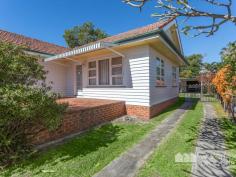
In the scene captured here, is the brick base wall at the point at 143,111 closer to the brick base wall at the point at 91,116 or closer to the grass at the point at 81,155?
the brick base wall at the point at 91,116

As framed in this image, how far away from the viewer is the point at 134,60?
9.23 meters

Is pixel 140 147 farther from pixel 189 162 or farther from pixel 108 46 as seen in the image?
pixel 108 46

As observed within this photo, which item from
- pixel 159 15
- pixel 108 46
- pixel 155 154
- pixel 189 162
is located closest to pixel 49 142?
pixel 155 154

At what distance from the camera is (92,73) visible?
470 inches

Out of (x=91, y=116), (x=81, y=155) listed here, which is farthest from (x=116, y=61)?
(x=81, y=155)

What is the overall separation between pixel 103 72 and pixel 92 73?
3.42ft

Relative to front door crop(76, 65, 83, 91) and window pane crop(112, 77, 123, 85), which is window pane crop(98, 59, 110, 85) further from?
front door crop(76, 65, 83, 91)

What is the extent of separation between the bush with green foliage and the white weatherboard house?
167 inches

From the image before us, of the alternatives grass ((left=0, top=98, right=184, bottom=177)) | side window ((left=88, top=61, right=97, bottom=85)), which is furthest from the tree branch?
side window ((left=88, top=61, right=97, bottom=85))

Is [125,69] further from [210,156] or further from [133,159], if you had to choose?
[210,156]

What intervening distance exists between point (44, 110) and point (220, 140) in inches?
209

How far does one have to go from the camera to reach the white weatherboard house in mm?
8727

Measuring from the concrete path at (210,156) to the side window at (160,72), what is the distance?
15.6 ft

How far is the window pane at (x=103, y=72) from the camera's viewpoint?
36.3 feet
